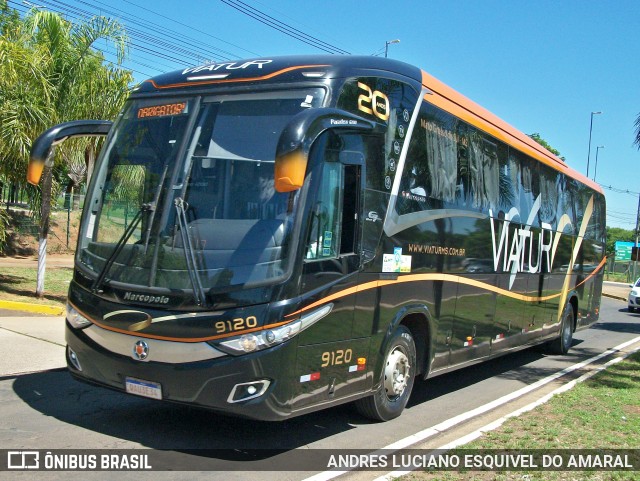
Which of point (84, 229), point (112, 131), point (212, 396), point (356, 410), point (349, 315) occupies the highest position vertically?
point (112, 131)

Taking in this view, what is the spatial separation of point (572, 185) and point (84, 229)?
425 inches

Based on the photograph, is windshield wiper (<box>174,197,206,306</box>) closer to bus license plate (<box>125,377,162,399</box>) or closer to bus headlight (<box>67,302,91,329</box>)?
bus license plate (<box>125,377,162,399</box>)

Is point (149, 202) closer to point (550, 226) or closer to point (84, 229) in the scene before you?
point (84, 229)

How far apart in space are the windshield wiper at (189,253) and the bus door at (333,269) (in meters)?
0.87

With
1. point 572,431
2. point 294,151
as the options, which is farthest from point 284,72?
point 572,431

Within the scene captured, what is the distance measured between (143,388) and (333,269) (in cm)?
196

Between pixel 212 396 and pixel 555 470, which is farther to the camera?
pixel 555 470

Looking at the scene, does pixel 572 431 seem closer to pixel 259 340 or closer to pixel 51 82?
pixel 259 340

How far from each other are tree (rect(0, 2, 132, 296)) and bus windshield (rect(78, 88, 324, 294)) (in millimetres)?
8389

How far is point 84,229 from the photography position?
6.53 metres

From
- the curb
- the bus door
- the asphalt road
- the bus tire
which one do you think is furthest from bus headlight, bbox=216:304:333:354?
the bus tire

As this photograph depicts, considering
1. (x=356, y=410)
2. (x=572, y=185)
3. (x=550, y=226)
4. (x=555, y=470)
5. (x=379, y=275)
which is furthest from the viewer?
(x=572, y=185)

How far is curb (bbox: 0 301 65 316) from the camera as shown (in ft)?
42.8

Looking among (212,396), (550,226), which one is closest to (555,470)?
(212,396)
